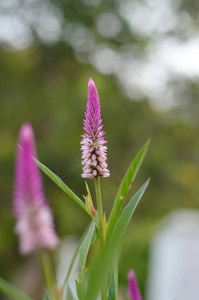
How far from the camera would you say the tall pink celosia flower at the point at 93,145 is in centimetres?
43

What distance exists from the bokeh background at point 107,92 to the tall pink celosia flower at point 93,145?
8614 millimetres

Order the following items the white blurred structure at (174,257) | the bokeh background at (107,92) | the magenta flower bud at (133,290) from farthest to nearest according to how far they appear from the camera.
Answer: the bokeh background at (107,92) < the white blurred structure at (174,257) < the magenta flower bud at (133,290)

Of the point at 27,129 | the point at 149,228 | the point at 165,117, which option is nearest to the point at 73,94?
the point at 165,117

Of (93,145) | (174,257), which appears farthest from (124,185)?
(174,257)

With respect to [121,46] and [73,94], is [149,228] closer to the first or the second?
[73,94]

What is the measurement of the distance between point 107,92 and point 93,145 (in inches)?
339

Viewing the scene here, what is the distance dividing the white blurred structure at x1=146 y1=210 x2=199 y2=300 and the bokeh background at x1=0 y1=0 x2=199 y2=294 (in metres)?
0.96

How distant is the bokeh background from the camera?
9555 millimetres

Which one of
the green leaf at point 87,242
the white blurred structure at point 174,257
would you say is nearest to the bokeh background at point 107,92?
the white blurred structure at point 174,257

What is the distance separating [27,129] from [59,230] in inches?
402

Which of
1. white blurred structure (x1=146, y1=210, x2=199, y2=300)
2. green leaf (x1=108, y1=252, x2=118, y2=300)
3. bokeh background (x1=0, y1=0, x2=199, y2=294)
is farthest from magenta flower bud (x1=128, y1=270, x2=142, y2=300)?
bokeh background (x1=0, y1=0, x2=199, y2=294)

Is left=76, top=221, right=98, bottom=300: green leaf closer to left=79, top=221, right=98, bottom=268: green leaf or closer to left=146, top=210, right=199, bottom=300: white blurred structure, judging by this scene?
left=79, top=221, right=98, bottom=268: green leaf

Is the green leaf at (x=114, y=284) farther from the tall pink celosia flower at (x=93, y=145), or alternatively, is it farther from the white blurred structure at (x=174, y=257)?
the white blurred structure at (x=174, y=257)

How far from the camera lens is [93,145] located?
0.44 metres
